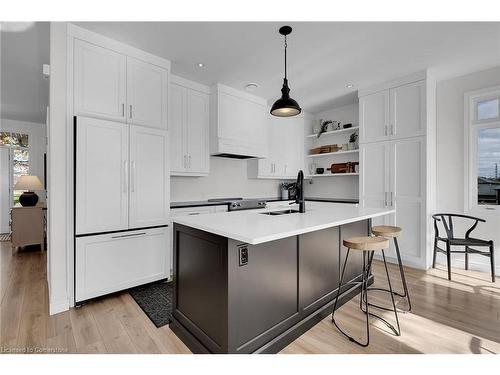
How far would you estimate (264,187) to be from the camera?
5.42 meters

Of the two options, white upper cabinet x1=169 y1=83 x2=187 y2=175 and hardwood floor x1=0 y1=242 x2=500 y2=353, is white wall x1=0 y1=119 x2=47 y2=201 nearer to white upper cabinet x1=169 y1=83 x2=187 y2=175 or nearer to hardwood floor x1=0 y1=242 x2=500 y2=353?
hardwood floor x1=0 y1=242 x2=500 y2=353

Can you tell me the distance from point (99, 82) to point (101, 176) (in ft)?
3.13

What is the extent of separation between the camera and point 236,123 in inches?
167

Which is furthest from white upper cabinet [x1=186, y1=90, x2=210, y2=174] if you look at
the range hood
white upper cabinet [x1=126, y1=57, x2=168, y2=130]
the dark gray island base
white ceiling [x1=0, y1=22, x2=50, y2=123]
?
the dark gray island base

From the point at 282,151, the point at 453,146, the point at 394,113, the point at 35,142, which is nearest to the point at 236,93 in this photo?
the point at 282,151

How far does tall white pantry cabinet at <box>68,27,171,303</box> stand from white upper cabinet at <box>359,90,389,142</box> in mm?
3011

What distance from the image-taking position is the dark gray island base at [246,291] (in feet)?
5.35

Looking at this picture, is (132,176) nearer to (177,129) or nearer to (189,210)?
(189,210)

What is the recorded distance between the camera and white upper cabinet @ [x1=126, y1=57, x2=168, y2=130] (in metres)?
2.84

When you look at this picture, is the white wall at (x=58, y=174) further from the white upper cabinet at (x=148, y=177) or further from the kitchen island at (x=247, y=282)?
the kitchen island at (x=247, y=282)

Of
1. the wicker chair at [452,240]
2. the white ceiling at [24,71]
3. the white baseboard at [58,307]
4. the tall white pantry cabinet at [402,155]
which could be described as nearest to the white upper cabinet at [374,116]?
the tall white pantry cabinet at [402,155]

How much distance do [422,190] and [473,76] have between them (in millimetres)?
1722

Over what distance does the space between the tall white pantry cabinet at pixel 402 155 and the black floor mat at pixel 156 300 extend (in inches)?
127
